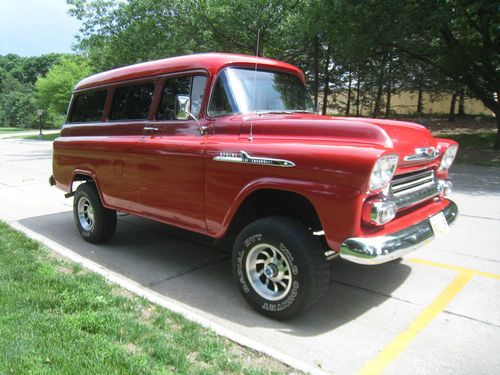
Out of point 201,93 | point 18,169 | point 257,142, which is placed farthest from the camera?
point 18,169

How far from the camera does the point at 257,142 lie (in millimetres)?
3547

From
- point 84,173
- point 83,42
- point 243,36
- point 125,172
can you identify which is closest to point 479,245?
point 125,172

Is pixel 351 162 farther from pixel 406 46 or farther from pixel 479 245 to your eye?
pixel 406 46

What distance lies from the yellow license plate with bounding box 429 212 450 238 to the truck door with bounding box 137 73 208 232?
6.51 ft

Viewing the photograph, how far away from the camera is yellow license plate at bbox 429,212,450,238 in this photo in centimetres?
360

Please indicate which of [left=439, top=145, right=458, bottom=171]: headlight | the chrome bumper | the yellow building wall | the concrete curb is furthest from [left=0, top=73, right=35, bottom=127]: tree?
the chrome bumper

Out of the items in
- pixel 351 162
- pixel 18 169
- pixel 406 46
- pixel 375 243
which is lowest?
pixel 18 169

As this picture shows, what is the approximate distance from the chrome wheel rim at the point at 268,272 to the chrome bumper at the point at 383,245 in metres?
0.56

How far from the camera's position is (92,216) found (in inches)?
218

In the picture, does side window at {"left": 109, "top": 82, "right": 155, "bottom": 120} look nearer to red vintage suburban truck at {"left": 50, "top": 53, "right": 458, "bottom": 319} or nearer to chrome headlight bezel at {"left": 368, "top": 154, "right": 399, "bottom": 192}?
red vintage suburban truck at {"left": 50, "top": 53, "right": 458, "bottom": 319}

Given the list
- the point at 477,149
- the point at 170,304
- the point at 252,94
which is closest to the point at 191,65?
the point at 252,94

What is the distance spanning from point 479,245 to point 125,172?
434cm

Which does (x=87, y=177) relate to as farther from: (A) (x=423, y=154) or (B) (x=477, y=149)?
(B) (x=477, y=149)

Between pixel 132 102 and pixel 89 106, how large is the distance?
3.93 feet
